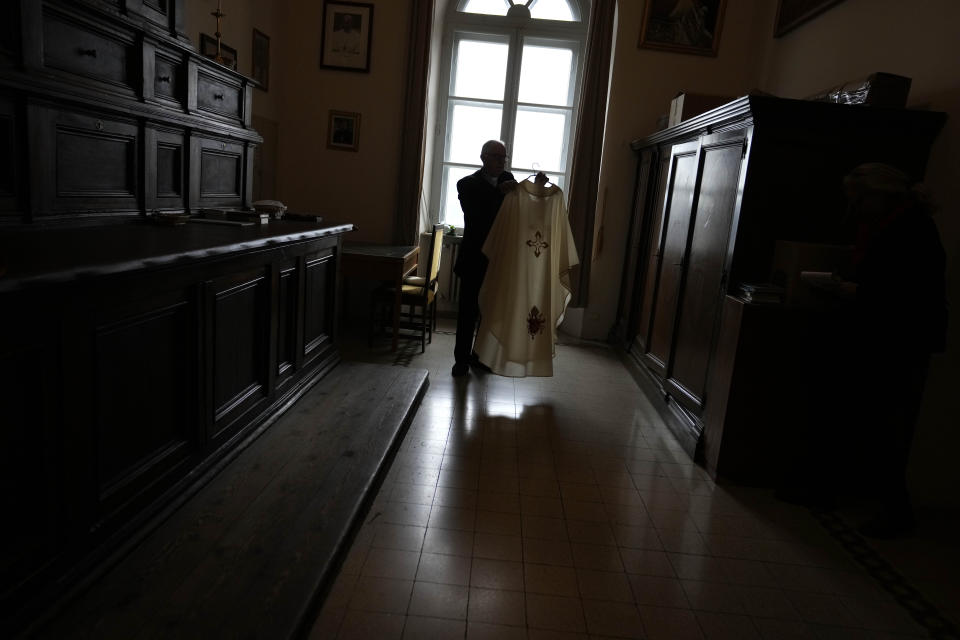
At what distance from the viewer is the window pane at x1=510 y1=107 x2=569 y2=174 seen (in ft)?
21.6

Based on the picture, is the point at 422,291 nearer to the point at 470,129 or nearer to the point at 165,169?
the point at 470,129

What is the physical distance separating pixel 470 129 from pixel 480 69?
1.94 ft

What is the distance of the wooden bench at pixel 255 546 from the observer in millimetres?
1642

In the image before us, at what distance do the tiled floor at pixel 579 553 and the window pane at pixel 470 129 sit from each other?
3688 mm

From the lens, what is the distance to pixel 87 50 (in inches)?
94.0

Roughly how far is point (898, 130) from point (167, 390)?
334cm

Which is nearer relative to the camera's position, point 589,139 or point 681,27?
point 681,27

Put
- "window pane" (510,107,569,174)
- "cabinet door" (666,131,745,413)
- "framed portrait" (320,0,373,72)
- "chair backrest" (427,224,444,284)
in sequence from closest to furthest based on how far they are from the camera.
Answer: "cabinet door" (666,131,745,413)
"chair backrest" (427,224,444,284)
"framed portrait" (320,0,373,72)
"window pane" (510,107,569,174)

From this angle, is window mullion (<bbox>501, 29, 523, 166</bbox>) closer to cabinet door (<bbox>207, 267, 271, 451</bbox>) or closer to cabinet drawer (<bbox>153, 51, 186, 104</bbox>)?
cabinet drawer (<bbox>153, 51, 186, 104</bbox>)

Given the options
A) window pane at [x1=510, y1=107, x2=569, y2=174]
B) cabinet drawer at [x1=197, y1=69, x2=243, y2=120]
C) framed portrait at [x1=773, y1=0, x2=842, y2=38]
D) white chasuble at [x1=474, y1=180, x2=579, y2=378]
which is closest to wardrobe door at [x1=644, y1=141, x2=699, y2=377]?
white chasuble at [x1=474, y1=180, x2=579, y2=378]

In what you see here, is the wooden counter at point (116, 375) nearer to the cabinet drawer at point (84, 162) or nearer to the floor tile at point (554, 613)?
the cabinet drawer at point (84, 162)

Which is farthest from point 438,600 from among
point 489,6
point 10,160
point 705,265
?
point 489,6

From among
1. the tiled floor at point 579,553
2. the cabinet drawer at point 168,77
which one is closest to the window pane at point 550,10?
the cabinet drawer at point 168,77

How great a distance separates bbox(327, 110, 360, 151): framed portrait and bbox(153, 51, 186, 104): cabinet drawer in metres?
2.99
